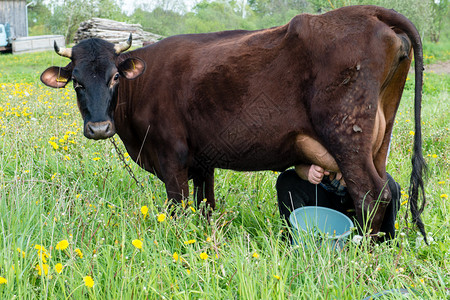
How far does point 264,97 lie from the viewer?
3.37m

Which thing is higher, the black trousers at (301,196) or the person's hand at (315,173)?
the person's hand at (315,173)

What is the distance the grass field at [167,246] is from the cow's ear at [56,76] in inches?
30.2

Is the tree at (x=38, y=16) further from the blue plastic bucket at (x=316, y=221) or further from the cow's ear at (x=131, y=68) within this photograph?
the blue plastic bucket at (x=316, y=221)

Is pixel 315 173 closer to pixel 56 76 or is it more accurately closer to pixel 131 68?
pixel 131 68

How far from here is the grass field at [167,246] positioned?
88.9 inches

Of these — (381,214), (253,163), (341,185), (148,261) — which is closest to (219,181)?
(253,163)

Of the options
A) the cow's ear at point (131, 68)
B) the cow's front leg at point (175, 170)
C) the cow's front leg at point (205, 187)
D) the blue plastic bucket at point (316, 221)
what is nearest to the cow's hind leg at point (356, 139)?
the blue plastic bucket at point (316, 221)

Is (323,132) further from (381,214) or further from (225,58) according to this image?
(225,58)

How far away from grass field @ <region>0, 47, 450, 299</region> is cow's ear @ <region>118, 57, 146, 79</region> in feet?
3.19

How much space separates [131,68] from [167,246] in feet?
5.38

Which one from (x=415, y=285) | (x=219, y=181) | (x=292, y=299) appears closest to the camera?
(x=292, y=299)

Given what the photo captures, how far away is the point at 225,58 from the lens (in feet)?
11.7

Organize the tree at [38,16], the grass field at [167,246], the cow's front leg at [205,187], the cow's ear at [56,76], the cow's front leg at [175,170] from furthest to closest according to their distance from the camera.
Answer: the tree at [38,16], the cow's front leg at [205,187], the cow's ear at [56,76], the cow's front leg at [175,170], the grass field at [167,246]

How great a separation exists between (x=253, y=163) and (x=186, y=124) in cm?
66
